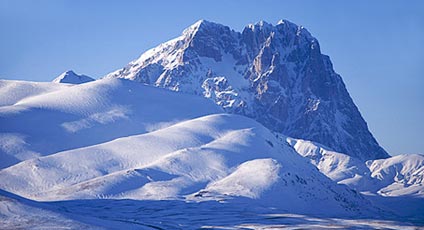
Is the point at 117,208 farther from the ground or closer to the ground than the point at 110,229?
farther from the ground

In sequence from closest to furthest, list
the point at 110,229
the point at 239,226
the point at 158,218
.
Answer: the point at 110,229 → the point at 239,226 → the point at 158,218

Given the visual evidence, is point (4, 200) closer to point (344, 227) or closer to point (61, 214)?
point (61, 214)

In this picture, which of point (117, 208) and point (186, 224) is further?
point (117, 208)

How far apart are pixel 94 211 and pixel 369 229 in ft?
224

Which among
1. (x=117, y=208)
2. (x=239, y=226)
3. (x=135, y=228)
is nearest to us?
(x=135, y=228)

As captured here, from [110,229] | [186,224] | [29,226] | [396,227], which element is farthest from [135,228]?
[396,227]

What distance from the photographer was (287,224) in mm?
179125

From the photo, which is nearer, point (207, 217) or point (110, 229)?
point (110, 229)

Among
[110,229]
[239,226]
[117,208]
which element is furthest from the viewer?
[117,208]

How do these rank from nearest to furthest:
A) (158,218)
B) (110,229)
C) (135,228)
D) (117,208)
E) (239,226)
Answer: (110,229) < (135,228) < (239,226) < (158,218) < (117,208)

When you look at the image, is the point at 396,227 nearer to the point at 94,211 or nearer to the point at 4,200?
the point at 94,211

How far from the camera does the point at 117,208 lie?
650ft

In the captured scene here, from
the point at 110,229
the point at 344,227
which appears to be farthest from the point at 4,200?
the point at 344,227

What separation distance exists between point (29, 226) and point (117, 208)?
79.5m
